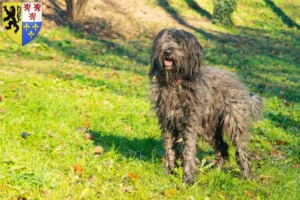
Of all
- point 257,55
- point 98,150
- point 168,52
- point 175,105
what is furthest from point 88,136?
point 257,55

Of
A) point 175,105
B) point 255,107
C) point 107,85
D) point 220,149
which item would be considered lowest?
point 107,85

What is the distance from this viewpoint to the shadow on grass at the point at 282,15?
1037 inches

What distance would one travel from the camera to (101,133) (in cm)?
689

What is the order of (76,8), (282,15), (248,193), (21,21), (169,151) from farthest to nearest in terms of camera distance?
1. (282,15)
2. (76,8)
3. (21,21)
4. (169,151)
5. (248,193)

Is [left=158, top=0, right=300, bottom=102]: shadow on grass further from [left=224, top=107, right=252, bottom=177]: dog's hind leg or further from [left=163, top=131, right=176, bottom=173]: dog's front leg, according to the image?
[left=163, top=131, right=176, bottom=173]: dog's front leg

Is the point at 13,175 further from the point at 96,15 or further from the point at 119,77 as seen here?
the point at 96,15

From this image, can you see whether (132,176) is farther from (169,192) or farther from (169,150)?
(169,150)

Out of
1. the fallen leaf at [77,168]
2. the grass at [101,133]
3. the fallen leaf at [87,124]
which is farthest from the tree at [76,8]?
the fallen leaf at [77,168]

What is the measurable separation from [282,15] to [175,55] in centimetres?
2403

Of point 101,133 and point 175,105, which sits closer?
point 175,105

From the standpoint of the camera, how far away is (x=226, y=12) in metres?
22.7

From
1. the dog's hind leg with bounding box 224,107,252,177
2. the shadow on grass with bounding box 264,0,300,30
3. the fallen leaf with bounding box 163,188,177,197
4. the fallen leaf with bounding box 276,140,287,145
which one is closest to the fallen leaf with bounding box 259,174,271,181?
the dog's hind leg with bounding box 224,107,252,177

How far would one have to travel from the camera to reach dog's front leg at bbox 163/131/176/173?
580 centimetres

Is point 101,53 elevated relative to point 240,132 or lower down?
lower down
